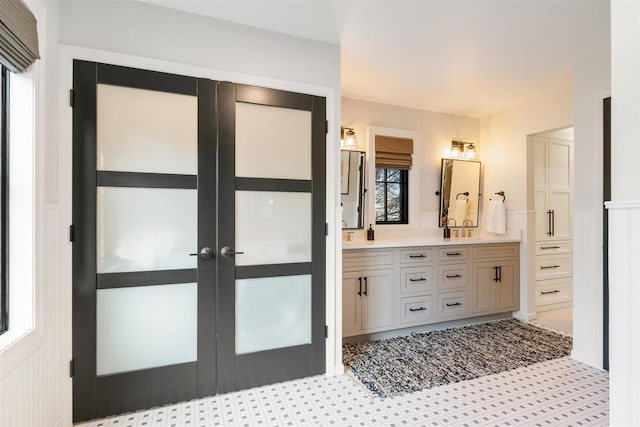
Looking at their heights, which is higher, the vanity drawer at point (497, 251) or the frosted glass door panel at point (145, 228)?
the frosted glass door panel at point (145, 228)

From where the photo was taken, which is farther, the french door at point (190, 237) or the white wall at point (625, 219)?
the french door at point (190, 237)

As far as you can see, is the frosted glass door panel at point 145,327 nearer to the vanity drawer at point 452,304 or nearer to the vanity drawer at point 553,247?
the vanity drawer at point 452,304

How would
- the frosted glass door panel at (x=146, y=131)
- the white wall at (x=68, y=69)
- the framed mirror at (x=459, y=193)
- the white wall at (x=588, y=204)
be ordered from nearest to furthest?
the white wall at (x=68, y=69) → the frosted glass door panel at (x=146, y=131) → the white wall at (x=588, y=204) → the framed mirror at (x=459, y=193)

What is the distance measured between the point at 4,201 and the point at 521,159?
4617 mm

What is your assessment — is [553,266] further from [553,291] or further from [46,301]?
[46,301]

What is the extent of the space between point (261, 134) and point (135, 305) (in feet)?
4.53

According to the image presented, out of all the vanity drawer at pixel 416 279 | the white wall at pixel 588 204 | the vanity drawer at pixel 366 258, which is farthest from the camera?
the vanity drawer at pixel 416 279

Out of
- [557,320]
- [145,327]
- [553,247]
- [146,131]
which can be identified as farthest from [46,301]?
[553,247]

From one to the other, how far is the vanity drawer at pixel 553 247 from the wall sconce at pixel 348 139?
268 centimetres

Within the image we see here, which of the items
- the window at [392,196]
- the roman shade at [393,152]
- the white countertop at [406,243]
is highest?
the roman shade at [393,152]

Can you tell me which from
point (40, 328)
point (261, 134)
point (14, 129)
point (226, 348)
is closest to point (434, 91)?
point (261, 134)

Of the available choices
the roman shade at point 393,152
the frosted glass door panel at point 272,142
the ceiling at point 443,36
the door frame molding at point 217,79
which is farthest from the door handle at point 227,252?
the roman shade at point 393,152

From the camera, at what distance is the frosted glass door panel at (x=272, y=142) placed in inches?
92.0

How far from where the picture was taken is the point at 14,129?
1.60m
